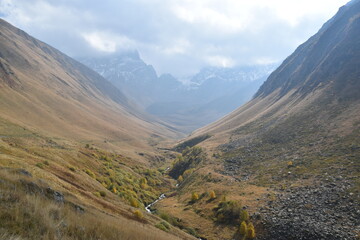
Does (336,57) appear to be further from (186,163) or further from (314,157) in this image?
(186,163)

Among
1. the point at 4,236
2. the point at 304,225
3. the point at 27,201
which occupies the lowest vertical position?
the point at 304,225

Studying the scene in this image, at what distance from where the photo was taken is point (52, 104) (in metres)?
195

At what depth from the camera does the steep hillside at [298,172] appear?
141 ft

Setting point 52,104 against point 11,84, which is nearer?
point 11,84

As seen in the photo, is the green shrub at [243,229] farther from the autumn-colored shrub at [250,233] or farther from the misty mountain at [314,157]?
the misty mountain at [314,157]

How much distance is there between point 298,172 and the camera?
2616 inches

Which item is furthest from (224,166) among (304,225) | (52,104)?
(52,104)

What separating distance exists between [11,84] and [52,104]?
3126 centimetres

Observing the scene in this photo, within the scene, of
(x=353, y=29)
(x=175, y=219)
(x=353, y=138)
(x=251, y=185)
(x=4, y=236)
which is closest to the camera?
(x=4, y=236)

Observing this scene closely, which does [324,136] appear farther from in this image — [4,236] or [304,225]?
[4,236]

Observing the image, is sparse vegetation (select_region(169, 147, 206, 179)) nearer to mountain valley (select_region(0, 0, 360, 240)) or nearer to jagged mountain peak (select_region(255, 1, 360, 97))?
mountain valley (select_region(0, 0, 360, 240))

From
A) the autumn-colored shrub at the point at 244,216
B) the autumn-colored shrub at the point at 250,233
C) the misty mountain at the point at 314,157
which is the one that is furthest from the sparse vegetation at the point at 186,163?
the autumn-colored shrub at the point at 250,233

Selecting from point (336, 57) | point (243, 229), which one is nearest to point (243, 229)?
point (243, 229)

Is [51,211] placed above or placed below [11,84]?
below
